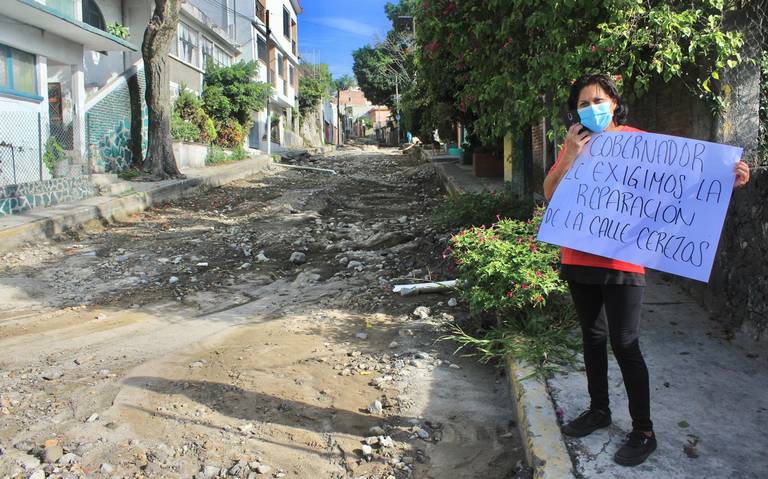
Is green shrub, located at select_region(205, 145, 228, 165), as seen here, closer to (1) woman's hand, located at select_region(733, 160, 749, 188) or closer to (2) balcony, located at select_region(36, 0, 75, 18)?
(2) balcony, located at select_region(36, 0, 75, 18)

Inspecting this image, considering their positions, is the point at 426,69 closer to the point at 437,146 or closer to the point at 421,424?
the point at 421,424

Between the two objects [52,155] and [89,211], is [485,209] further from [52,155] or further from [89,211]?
[52,155]

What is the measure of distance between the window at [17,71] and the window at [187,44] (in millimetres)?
9825

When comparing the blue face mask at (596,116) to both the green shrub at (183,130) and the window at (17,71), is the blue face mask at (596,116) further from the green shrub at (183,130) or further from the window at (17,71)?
the green shrub at (183,130)

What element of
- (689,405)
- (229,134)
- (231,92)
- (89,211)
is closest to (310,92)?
Answer: (231,92)

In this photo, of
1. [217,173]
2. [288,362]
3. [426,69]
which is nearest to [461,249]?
[288,362]

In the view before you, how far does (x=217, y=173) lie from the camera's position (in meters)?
17.3

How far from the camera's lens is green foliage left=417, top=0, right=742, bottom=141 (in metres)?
4.56

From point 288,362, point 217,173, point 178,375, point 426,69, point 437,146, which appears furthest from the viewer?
point 437,146

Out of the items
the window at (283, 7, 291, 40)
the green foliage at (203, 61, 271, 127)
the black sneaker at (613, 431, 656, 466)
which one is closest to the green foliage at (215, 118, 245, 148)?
the green foliage at (203, 61, 271, 127)

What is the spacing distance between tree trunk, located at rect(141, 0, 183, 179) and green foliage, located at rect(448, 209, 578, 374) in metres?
12.1

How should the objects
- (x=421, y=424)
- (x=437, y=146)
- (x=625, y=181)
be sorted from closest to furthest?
(x=625, y=181), (x=421, y=424), (x=437, y=146)

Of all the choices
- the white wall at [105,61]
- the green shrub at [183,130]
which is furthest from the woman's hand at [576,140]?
the green shrub at [183,130]

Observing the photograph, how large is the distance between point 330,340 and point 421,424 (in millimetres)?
1556
